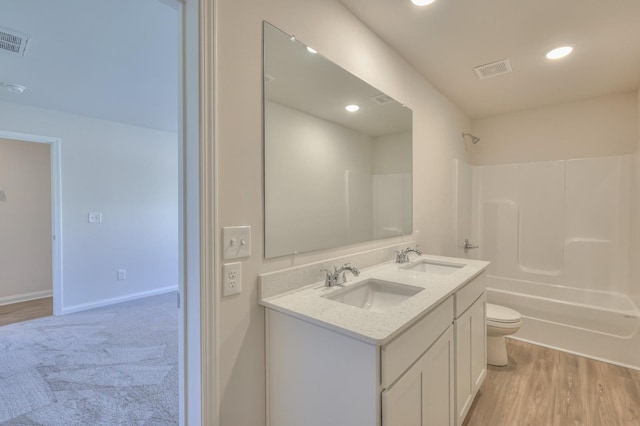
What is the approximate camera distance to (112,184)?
386 centimetres

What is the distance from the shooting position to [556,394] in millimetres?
2100

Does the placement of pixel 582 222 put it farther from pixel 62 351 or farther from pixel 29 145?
pixel 29 145

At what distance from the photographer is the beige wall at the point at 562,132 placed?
3.03 metres

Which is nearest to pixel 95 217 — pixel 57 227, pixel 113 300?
pixel 57 227

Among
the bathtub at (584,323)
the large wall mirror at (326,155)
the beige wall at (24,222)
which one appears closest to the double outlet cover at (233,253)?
the large wall mirror at (326,155)

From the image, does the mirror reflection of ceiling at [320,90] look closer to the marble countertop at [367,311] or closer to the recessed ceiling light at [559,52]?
the marble countertop at [367,311]

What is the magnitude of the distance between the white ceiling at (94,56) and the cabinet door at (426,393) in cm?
205

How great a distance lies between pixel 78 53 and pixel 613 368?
15.6 feet

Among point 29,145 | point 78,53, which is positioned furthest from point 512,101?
point 29,145

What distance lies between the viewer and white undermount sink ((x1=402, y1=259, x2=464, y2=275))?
2113mm

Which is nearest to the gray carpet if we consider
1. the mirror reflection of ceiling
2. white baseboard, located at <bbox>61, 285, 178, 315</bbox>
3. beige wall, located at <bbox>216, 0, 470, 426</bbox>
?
white baseboard, located at <bbox>61, 285, 178, 315</bbox>

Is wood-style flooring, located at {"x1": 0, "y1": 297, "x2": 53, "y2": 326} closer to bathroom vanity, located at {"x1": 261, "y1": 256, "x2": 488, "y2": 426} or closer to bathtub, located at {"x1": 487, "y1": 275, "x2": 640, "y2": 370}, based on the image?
bathroom vanity, located at {"x1": 261, "y1": 256, "x2": 488, "y2": 426}

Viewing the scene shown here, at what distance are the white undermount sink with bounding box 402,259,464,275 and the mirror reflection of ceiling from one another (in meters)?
0.98

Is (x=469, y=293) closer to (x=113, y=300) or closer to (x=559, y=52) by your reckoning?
(x=559, y=52)
